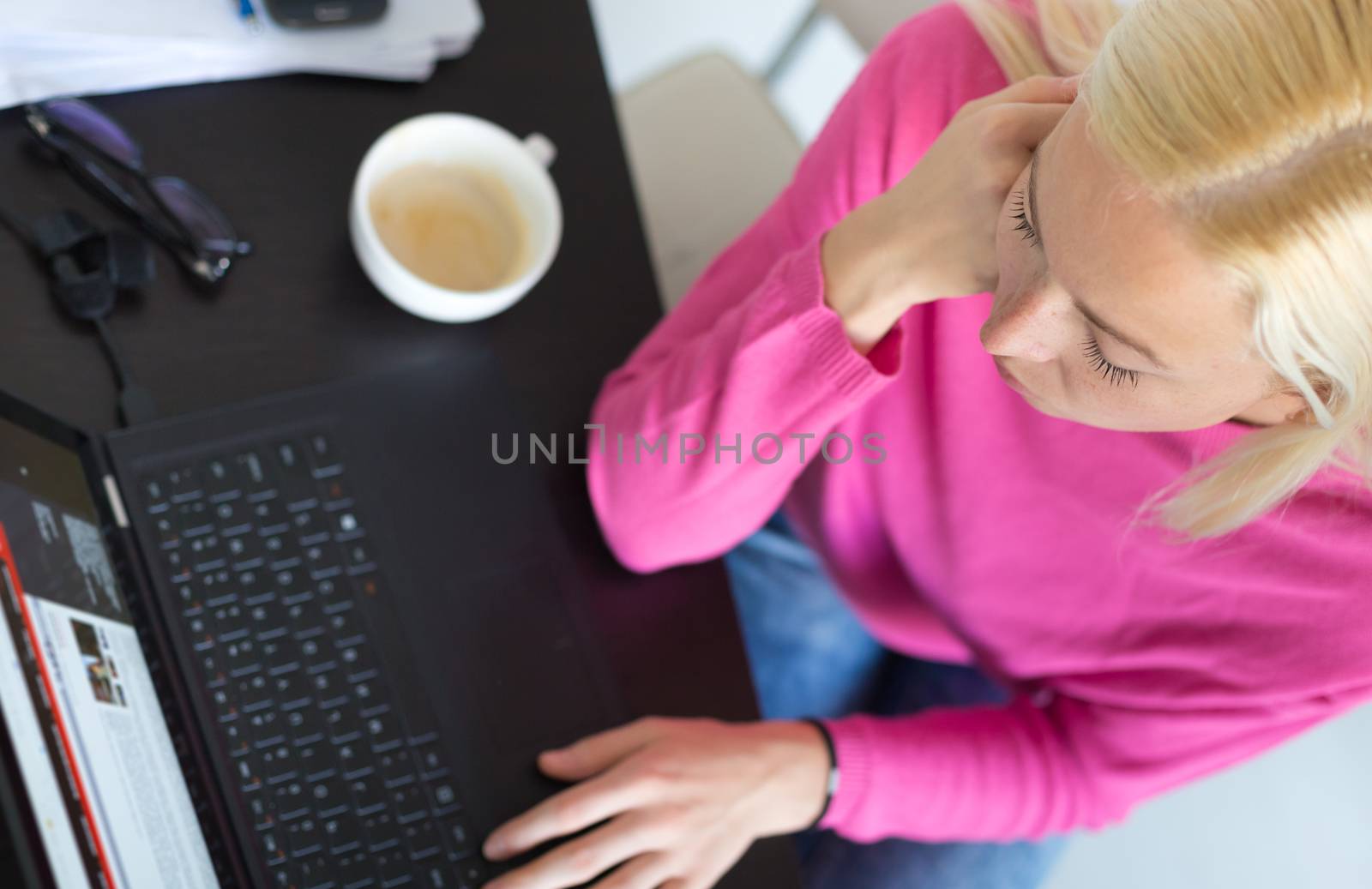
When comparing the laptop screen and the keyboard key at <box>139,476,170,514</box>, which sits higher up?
the keyboard key at <box>139,476,170,514</box>

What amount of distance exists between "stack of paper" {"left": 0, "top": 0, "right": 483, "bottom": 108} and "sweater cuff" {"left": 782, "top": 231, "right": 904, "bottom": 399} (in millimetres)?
303

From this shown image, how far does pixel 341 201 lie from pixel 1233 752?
28.5 inches

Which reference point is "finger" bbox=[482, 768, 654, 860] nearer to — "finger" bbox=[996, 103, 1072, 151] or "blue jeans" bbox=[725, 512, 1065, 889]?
"blue jeans" bbox=[725, 512, 1065, 889]

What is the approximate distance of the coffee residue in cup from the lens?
65cm

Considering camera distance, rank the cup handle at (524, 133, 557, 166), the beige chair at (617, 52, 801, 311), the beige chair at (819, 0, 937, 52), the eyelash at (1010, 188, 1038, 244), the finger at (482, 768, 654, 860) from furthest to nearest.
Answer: the beige chair at (617, 52, 801, 311)
the beige chair at (819, 0, 937, 52)
the cup handle at (524, 133, 557, 166)
the finger at (482, 768, 654, 860)
the eyelash at (1010, 188, 1038, 244)

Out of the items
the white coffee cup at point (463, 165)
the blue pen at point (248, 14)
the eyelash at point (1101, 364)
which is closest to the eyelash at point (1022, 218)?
the eyelash at point (1101, 364)

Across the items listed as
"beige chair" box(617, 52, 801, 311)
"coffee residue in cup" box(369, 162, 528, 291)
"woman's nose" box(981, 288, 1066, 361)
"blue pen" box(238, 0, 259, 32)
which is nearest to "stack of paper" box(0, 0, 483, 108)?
"blue pen" box(238, 0, 259, 32)

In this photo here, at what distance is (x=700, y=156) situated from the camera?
1.05 m

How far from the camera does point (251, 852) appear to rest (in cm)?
53

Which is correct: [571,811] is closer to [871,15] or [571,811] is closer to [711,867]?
[711,867]

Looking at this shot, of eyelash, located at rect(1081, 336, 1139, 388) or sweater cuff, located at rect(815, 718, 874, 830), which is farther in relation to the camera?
sweater cuff, located at rect(815, 718, 874, 830)

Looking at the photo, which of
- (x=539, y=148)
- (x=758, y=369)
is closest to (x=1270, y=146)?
(x=758, y=369)

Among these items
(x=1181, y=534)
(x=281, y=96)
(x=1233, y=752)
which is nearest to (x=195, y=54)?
(x=281, y=96)

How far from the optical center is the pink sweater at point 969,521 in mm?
624
